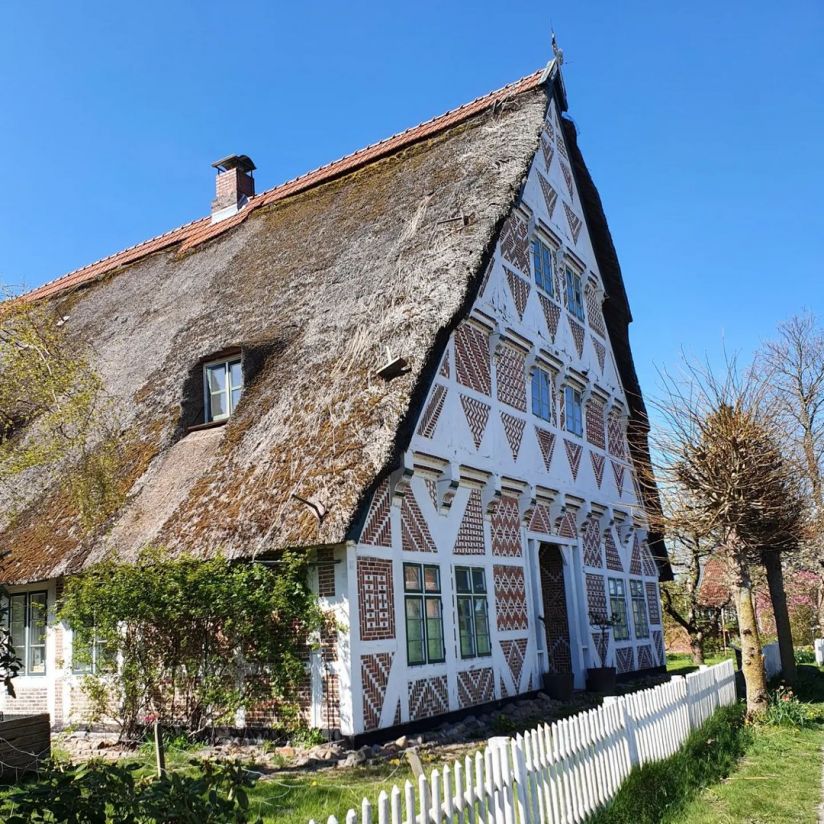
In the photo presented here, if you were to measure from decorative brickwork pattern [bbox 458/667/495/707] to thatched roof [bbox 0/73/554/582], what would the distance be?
11.6 ft

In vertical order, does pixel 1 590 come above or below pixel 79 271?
below

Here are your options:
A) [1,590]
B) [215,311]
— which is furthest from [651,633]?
[1,590]

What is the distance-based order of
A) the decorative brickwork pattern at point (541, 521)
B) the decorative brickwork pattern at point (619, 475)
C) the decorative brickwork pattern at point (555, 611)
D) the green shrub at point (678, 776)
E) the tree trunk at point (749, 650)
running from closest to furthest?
the green shrub at point (678, 776), the tree trunk at point (749, 650), the decorative brickwork pattern at point (541, 521), the decorative brickwork pattern at point (555, 611), the decorative brickwork pattern at point (619, 475)

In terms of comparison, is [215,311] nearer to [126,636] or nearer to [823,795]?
[126,636]

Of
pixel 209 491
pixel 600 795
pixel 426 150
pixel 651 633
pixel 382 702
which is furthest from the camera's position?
pixel 651 633

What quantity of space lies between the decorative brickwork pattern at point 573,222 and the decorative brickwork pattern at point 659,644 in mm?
8830

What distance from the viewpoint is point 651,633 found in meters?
17.7

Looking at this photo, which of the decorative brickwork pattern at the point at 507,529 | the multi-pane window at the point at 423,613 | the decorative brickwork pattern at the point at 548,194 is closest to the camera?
the multi-pane window at the point at 423,613

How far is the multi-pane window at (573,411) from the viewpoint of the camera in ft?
50.4

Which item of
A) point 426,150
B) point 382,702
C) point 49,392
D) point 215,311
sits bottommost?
point 382,702

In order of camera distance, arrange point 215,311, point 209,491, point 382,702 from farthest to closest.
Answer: point 215,311, point 209,491, point 382,702

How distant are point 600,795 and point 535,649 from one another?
660 centimetres

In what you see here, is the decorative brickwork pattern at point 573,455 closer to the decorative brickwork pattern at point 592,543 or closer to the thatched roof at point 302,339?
the decorative brickwork pattern at point 592,543

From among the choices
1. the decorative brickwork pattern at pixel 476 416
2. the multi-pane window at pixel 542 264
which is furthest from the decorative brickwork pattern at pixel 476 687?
the multi-pane window at pixel 542 264
